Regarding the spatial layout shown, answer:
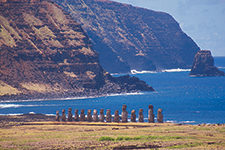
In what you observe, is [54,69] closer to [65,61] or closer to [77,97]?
[65,61]

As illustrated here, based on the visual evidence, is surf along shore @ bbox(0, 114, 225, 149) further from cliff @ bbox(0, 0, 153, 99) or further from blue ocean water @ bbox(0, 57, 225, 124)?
cliff @ bbox(0, 0, 153, 99)

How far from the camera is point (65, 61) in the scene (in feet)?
506

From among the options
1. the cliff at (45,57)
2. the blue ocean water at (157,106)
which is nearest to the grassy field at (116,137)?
the blue ocean water at (157,106)

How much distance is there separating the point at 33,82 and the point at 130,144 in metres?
113

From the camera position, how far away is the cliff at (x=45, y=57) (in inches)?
5341

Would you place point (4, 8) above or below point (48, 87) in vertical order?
above

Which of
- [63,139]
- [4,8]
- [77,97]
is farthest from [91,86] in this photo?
[63,139]

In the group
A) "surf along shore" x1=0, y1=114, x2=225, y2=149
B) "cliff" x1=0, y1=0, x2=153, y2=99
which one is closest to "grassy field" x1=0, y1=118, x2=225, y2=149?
"surf along shore" x1=0, y1=114, x2=225, y2=149

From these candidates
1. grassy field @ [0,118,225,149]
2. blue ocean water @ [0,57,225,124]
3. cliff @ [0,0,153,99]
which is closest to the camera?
grassy field @ [0,118,225,149]

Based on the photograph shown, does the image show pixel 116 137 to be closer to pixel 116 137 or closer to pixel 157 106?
pixel 116 137

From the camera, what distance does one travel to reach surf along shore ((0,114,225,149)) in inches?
1080

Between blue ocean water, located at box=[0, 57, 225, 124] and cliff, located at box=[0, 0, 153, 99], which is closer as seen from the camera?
blue ocean water, located at box=[0, 57, 225, 124]

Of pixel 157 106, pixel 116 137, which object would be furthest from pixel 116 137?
pixel 157 106

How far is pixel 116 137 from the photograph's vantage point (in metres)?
31.5
